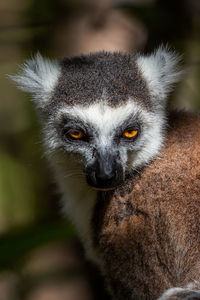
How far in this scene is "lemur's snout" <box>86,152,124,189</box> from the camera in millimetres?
3381

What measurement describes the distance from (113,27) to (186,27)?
996 millimetres

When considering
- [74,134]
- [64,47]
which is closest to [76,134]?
[74,134]

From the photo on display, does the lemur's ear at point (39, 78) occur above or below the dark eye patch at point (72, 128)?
above

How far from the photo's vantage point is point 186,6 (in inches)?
222

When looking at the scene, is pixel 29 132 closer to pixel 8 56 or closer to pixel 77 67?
pixel 8 56

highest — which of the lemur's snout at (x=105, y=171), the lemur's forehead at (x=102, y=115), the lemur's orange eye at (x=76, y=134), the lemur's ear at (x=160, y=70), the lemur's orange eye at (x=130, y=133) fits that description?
the lemur's ear at (x=160, y=70)

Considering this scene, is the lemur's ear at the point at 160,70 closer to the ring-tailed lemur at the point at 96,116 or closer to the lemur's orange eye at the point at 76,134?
the ring-tailed lemur at the point at 96,116

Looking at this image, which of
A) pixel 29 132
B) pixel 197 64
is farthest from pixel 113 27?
pixel 29 132

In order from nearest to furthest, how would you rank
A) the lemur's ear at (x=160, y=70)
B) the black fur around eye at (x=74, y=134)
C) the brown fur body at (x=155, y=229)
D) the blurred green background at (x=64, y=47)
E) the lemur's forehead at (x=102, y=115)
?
the brown fur body at (x=155, y=229)
the lemur's forehead at (x=102, y=115)
the black fur around eye at (x=74, y=134)
the lemur's ear at (x=160, y=70)
the blurred green background at (x=64, y=47)

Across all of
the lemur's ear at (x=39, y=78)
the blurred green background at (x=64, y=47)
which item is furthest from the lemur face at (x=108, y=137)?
the blurred green background at (x=64, y=47)

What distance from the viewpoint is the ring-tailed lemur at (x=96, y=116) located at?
3.49m

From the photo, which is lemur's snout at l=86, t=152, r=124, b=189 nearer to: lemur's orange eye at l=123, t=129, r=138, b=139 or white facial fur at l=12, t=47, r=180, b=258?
white facial fur at l=12, t=47, r=180, b=258

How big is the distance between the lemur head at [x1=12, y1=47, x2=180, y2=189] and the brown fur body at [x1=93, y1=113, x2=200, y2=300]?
213 millimetres

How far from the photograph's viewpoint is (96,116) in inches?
137
